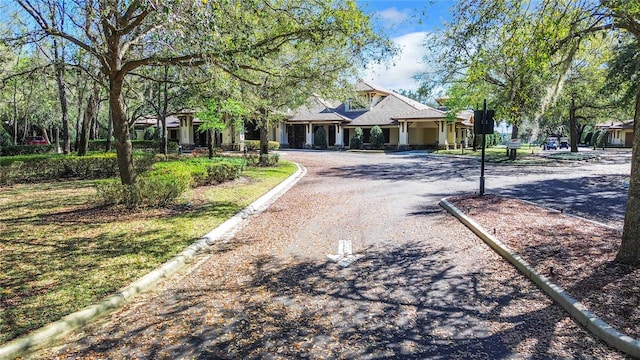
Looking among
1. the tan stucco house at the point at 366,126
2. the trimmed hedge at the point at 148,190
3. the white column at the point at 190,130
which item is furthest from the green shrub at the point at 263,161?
the white column at the point at 190,130

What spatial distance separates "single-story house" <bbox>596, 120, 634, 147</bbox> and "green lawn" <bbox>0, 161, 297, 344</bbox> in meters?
68.6

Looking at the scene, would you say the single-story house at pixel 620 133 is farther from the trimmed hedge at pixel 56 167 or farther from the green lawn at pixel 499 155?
the trimmed hedge at pixel 56 167

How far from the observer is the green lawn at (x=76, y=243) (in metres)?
4.81

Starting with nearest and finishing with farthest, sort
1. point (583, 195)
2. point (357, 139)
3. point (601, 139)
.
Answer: point (583, 195) < point (357, 139) < point (601, 139)

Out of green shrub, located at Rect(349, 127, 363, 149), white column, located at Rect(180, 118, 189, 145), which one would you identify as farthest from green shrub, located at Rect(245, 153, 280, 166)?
white column, located at Rect(180, 118, 189, 145)

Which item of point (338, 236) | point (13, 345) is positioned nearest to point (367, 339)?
point (13, 345)

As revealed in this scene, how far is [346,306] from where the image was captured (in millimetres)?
4820

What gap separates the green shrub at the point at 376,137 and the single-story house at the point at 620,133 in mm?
42377

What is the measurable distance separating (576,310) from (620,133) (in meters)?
76.1

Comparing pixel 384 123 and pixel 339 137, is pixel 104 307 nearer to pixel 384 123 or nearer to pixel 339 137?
pixel 384 123

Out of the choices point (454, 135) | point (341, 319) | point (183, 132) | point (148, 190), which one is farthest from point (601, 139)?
point (341, 319)

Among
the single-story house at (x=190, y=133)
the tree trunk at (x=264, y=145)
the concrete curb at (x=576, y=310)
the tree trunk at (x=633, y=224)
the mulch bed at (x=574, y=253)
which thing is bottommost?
the concrete curb at (x=576, y=310)

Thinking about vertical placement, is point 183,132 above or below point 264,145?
above

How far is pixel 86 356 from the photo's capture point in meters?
3.80
